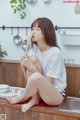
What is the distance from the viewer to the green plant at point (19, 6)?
213 centimetres

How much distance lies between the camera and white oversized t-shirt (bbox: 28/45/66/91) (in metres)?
1.70

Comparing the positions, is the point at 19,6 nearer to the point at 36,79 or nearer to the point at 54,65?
the point at 54,65

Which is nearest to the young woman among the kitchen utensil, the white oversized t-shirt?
the white oversized t-shirt

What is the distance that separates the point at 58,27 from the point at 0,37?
666 millimetres

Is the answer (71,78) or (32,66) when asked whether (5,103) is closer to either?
(32,66)

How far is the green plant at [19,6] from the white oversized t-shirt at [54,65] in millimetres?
504

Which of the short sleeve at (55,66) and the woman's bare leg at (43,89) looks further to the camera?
the short sleeve at (55,66)

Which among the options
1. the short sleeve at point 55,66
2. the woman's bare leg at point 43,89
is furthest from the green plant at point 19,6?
the woman's bare leg at point 43,89

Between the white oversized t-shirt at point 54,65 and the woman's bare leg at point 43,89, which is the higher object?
the white oversized t-shirt at point 54,65

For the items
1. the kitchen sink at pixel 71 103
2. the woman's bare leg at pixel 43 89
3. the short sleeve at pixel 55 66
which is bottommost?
the kitchen sink at pixel 71 103

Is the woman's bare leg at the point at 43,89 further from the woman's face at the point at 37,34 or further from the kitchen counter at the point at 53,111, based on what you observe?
the woman's face at the point at 37,34

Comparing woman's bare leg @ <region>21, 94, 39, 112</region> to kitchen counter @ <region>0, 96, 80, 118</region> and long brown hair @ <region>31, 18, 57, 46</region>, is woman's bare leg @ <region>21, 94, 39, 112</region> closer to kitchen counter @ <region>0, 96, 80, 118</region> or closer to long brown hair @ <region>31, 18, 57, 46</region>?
kitchen counter @ <region>0, 96, 80, 118</region>

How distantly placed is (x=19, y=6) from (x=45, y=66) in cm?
72

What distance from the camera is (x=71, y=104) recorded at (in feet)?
5.97
